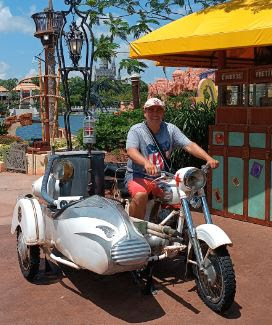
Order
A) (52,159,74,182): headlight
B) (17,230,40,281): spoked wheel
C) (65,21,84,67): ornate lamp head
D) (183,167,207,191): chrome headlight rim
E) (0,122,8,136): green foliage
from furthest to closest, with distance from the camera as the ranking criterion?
(0,122,8,136): green foliage < (65,21,84,67): ornate lamp head < (52,159,74,182): headlight < (17,230,40,281): spoked wheel < (183,167,207,191): chrome headlight rim

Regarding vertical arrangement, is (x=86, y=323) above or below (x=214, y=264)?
below

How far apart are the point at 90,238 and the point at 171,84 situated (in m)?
16.6

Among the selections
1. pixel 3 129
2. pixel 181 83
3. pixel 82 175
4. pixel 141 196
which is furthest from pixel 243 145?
pixel 3 129

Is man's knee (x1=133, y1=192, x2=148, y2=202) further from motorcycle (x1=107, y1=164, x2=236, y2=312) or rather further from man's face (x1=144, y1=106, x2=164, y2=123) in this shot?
man's face (x1=144, y1=106, x2=164, y2=123)

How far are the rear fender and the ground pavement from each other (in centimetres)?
45

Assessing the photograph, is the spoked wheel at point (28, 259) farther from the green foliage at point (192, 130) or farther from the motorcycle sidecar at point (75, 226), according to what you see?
the green foliage at point (192, 130)

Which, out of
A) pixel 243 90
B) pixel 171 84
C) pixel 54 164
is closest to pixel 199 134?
pixel 243 90

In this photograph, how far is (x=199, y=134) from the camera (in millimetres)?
8750

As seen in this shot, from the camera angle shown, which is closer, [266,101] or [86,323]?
[86,323]

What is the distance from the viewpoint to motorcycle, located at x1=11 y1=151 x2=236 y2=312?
3.65 meters

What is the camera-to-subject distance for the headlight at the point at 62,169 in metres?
4.65

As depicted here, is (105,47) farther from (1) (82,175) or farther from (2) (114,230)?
(2) (114,230)

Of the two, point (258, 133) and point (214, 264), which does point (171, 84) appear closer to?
point (258, 133)

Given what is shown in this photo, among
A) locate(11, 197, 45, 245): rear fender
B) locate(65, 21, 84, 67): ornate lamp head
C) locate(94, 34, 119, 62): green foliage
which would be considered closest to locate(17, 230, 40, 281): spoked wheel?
locate(11, 197, 45, 245): rear fender
